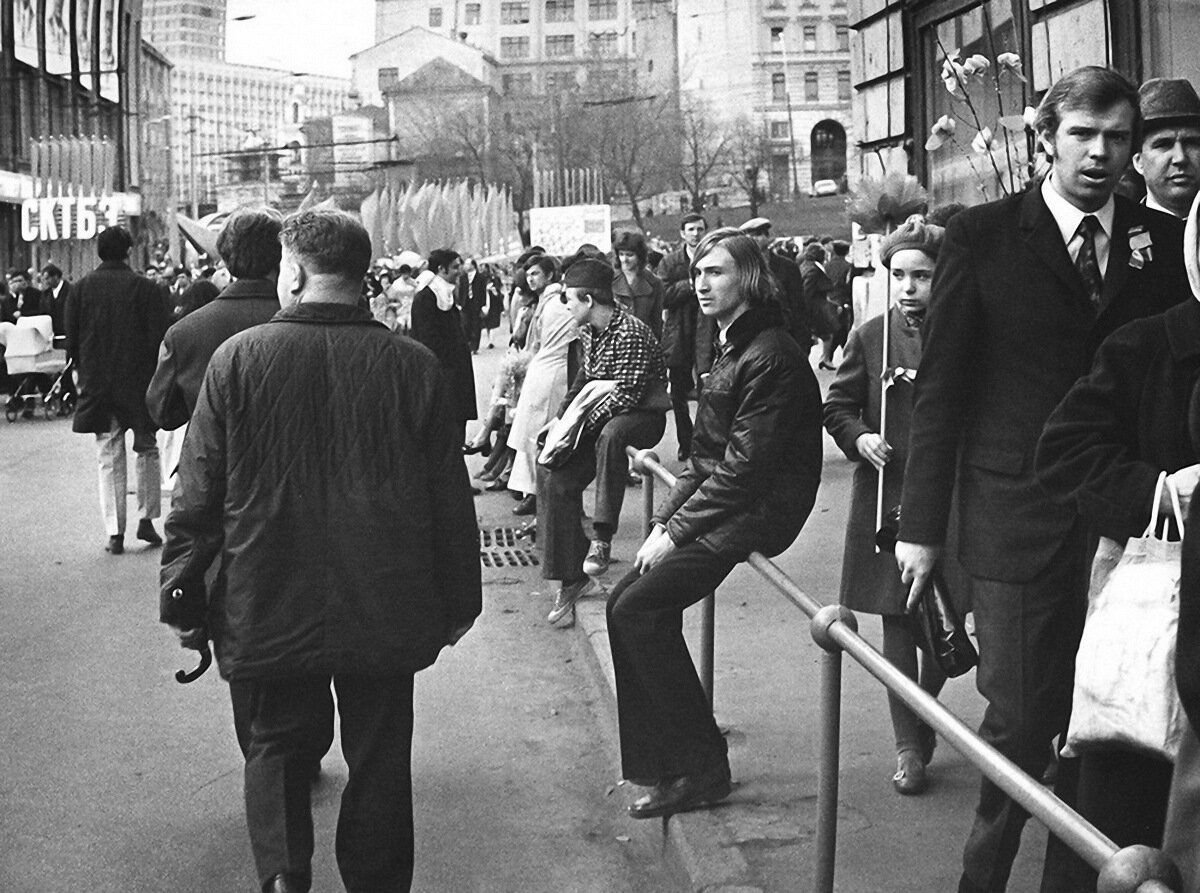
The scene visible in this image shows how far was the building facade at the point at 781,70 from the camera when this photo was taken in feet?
344

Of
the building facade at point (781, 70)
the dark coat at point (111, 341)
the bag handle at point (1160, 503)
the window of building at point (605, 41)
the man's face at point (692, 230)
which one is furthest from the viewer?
the window of building at point (605, 41)

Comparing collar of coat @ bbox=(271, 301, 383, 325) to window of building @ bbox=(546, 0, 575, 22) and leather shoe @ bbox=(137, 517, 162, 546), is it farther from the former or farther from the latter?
window of building @ bbox=(546, 0, 575, 22)

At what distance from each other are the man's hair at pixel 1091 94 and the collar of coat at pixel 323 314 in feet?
5.46

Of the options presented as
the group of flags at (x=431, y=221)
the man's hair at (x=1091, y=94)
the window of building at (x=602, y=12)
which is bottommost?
the man's hair at (x=1091, y=94)

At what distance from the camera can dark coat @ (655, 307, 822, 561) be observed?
5469mm

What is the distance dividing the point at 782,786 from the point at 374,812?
1.65m

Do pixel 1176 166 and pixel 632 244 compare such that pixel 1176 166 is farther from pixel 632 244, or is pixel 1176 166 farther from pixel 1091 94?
pixel 632 244

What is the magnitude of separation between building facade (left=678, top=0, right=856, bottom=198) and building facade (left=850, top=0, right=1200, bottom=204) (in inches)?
3310

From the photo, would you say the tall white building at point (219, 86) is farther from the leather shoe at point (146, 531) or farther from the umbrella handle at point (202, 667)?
the umbrella handle at point (202, 667)

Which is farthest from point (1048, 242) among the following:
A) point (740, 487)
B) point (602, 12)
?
point (602, 12)


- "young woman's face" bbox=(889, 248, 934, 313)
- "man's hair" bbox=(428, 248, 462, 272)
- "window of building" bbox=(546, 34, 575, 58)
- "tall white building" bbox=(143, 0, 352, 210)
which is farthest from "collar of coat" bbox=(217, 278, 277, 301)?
"tall white building" bbox=(143, 0, 352, 210)

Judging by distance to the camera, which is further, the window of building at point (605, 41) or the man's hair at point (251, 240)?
the window of building at point (605, 41)

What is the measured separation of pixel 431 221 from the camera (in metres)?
38.1

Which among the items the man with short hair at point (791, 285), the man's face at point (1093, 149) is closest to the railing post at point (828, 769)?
the man's face at point (1093, 149)
